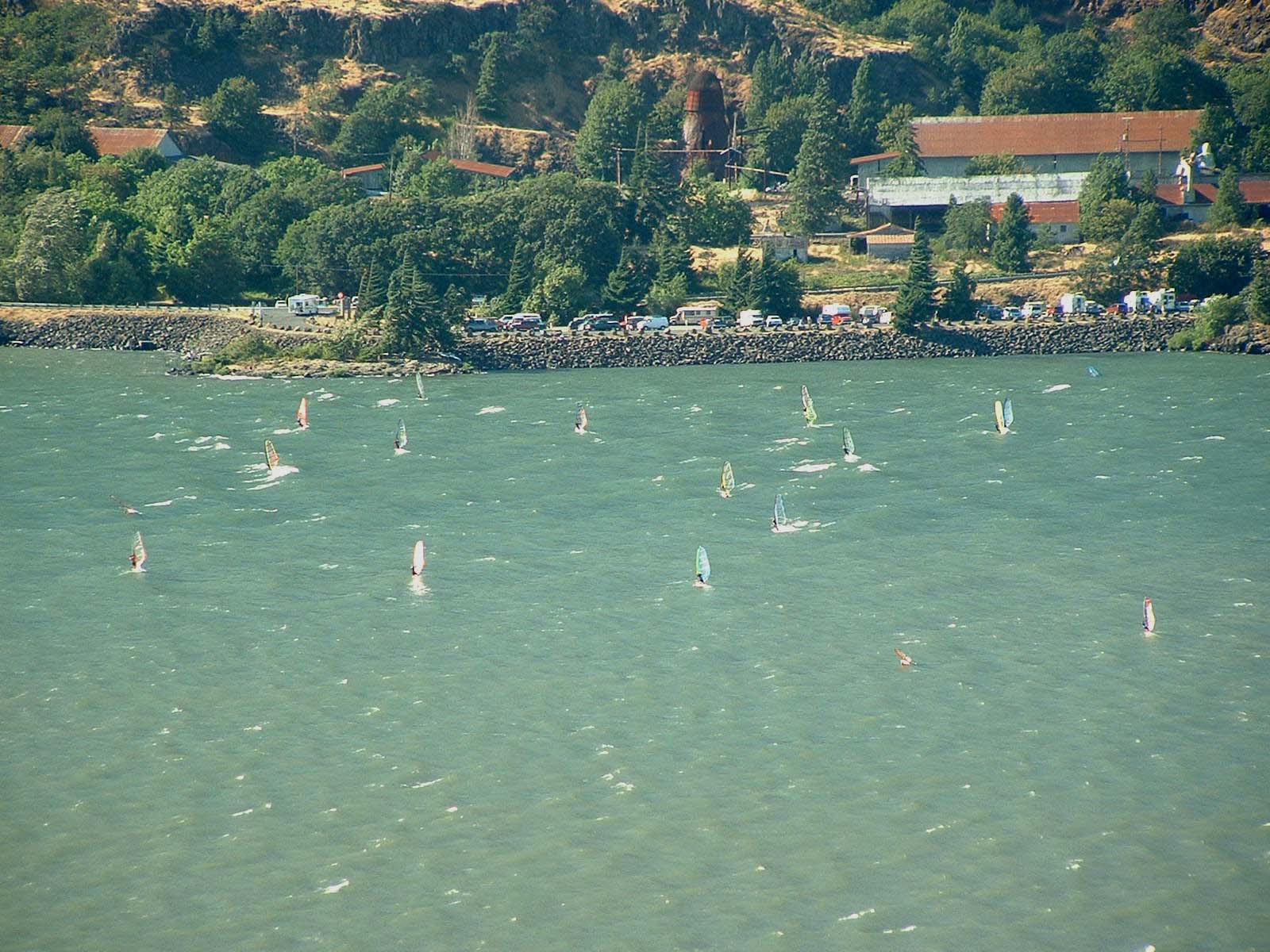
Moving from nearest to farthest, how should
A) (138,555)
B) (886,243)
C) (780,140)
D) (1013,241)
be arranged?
(138,555) → (1013,241) → (886,243) → (780,140)

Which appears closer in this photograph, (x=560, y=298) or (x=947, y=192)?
(x=560, y=298)

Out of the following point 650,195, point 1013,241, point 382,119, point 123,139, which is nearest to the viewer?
point 1013,241

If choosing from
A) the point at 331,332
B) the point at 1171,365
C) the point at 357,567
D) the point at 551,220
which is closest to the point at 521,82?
the point at 551,220

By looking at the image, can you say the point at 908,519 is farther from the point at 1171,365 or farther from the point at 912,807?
the point at 1171,365

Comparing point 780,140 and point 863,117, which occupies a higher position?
point 863,117

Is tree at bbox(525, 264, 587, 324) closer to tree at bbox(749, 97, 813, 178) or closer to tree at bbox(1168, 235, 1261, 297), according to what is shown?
tree at bbox(1168, 235, 1261, 297)

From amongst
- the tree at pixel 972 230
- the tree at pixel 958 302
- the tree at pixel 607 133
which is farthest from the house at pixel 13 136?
the tree at pixel 958 302

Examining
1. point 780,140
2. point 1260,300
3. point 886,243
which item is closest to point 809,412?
point 1260,300

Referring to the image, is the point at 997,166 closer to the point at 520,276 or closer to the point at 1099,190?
the point at 1099,190

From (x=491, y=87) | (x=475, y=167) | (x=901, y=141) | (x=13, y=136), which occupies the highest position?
(x=491, y=87)
